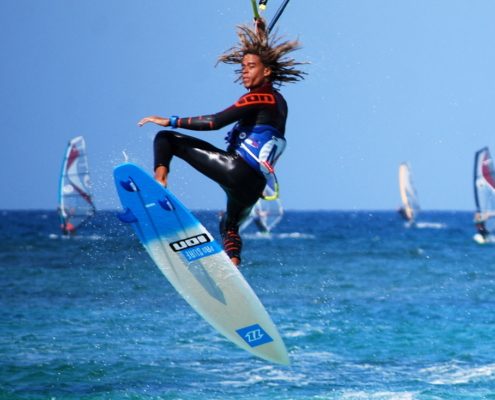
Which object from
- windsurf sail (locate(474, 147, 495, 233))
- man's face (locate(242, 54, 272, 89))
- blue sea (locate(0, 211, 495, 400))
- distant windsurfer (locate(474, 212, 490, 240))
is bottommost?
distant windsurfer (locate(474, 212, 490, 240))

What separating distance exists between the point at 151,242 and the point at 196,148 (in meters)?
0.97

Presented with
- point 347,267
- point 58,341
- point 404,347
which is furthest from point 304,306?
point 347,267

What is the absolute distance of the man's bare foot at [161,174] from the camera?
246 inches

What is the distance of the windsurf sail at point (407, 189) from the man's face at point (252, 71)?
4435 cm

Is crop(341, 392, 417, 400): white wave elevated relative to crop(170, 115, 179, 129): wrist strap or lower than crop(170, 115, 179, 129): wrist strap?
lower

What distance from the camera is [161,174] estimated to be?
6266mm

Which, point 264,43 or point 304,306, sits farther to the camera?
point 304,306

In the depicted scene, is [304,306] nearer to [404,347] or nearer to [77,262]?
[404,347]

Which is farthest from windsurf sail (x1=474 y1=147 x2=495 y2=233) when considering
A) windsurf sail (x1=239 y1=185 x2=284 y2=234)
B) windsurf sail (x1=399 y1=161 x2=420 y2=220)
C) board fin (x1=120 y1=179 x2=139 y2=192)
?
board fin (x1=120 y1=179 x2=139 y2=192)

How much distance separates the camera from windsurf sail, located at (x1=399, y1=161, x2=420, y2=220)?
5025cm

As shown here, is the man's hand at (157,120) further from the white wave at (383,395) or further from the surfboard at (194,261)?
the white wave at (383,395)

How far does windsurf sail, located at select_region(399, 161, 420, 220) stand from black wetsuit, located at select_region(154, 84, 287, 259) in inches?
1748

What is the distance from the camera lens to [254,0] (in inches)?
255

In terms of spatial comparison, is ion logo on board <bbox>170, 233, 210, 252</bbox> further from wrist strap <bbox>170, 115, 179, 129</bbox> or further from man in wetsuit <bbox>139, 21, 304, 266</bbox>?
wrist strap <bbox>170, 115, 179, 129</bbox>
